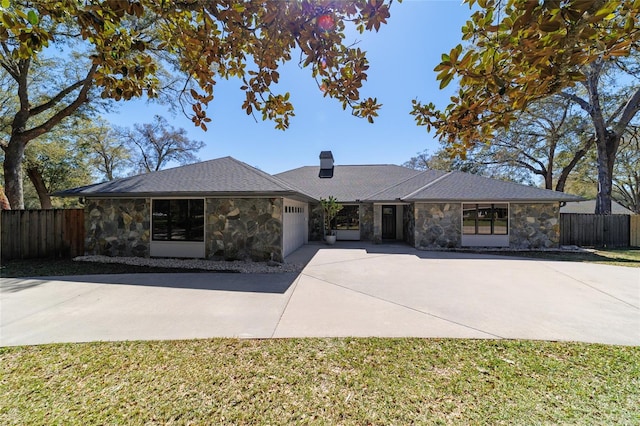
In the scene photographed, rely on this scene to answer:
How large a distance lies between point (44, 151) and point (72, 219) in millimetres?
13903

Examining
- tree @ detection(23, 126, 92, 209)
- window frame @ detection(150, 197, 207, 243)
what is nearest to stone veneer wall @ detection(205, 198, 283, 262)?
window frame @ detection(150, 197, 207, 243)

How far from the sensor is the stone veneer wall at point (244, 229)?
27.9 ft

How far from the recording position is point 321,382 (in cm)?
274

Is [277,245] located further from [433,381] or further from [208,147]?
[208,147]

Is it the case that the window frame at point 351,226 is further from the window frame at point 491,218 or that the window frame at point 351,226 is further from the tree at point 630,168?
the tree at point 630,168

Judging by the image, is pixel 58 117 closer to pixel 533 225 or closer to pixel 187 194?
pixel 187 194

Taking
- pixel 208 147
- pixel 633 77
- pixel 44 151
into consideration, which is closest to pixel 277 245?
pixel 44 151

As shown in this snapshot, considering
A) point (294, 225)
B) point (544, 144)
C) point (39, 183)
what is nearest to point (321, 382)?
point (294, 225)

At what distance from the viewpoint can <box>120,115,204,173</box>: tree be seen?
28.0 meters

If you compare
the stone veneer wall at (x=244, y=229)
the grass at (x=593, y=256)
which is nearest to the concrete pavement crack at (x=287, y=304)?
the stone veneer wall at (x=244, y=229)

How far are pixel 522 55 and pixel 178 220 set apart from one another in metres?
9.68

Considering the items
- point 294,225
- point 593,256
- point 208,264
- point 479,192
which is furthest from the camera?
point 479,192

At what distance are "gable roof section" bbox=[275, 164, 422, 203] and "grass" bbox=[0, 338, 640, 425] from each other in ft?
34.8

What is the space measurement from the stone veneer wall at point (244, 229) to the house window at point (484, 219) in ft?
29.0
